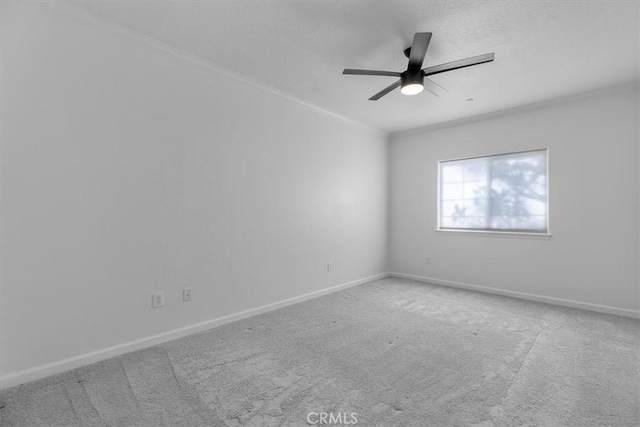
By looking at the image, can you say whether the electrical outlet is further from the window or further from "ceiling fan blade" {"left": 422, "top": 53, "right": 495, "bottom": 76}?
the window

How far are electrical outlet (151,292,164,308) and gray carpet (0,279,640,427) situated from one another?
13.9 inches

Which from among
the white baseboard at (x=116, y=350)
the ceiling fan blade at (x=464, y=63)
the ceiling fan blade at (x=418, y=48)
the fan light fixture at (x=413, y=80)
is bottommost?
the white baseboard at (x=116, y=350)

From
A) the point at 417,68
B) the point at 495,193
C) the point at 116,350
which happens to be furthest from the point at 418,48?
the point at 116,350

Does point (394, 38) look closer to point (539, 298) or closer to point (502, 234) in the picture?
point (502, 234)

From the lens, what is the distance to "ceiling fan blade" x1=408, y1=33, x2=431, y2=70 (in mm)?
2004

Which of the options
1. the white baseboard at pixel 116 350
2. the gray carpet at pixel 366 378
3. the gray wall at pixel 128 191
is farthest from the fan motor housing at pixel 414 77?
the white baseboard at pixel 116 350

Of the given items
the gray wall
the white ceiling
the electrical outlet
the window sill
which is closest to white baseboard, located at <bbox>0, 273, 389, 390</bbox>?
the gray wall

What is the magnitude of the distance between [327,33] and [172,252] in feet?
7.53

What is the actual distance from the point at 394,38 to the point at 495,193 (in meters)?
2.98

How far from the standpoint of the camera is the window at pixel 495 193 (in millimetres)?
3992

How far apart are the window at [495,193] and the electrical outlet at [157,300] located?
414 centimetres

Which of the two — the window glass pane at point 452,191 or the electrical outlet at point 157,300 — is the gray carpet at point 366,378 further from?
the window glass pane at point 452,191

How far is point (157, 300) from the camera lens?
254 centimetres

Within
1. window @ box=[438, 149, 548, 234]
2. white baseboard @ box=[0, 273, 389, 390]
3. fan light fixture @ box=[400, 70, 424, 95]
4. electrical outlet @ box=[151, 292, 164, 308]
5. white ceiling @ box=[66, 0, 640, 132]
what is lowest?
white baseboard @ box=[0, 273, 389, 390]
